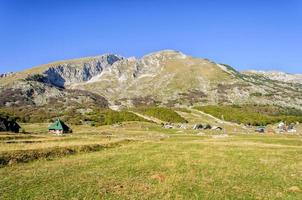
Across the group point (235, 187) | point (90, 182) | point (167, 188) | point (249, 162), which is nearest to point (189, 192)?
point (167, 188)

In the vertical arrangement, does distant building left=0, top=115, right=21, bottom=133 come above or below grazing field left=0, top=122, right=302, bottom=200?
above

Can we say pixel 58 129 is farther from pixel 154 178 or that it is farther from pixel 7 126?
pixel 154 178

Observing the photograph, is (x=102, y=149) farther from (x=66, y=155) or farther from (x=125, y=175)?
(x=125, y=175)

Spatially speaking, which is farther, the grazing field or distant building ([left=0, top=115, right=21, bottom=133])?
distant building ([left=0, top=115, right=21, bottom=133])

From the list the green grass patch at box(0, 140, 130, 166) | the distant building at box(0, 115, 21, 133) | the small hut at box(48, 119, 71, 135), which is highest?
the distant building at box(0, 115, 21, 133)

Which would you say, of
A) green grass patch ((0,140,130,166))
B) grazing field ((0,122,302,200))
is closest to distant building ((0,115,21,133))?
green grass patch ((0,140,130,166))

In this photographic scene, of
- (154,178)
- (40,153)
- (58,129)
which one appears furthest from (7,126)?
(154,178)

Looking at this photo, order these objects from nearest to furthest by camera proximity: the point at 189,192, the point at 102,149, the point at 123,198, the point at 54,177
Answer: the point at 123,198 → the point at 189,192 → the point at 54,177 → the point at 102,149

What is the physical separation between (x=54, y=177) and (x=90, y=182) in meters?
4.31

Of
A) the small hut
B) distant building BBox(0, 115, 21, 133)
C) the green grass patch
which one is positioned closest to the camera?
the green grass patch

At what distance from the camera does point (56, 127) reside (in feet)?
404

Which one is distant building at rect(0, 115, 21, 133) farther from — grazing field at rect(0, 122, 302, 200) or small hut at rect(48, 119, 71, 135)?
grazing field at rect(0, 122, 302, 200)

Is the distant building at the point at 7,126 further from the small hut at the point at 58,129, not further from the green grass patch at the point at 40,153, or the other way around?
the green grass patch at the point at 40,153

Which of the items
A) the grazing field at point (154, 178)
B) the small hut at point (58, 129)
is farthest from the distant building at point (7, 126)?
the grazing field at point (154, 178)
